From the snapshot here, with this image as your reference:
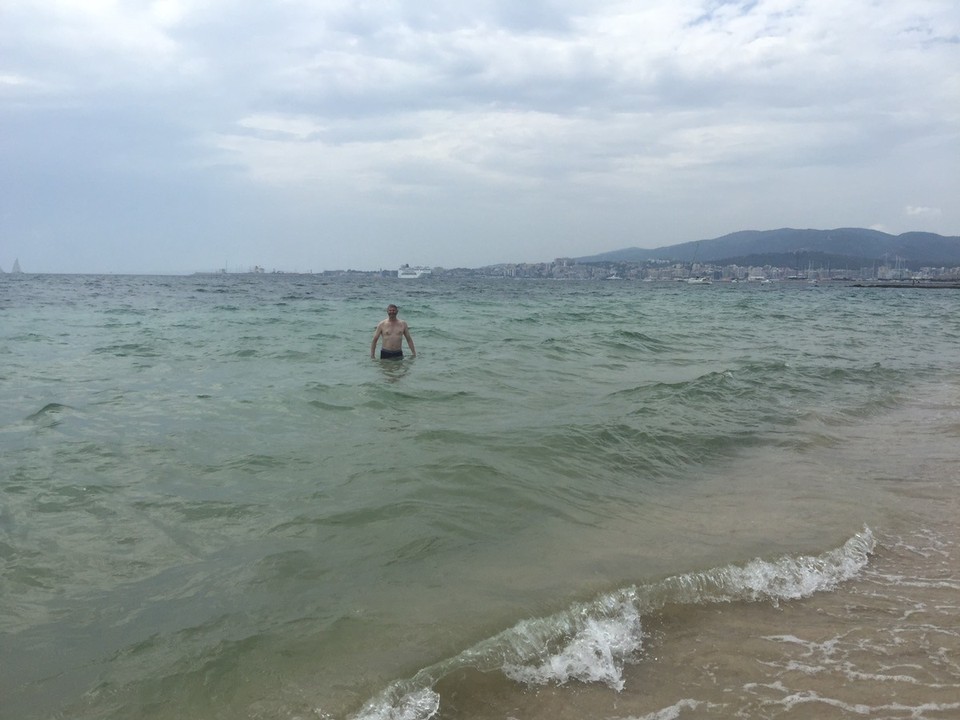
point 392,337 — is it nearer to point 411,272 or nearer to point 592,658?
point 592,658

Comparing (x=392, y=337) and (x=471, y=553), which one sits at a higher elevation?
(x=392, y=337)

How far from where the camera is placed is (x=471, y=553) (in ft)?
15.9

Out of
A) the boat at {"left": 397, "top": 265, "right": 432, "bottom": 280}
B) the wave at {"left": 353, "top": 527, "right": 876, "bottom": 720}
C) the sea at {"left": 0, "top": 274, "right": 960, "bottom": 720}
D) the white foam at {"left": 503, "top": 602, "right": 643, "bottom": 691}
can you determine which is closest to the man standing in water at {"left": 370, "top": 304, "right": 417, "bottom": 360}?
the sea at {"left": 0, "top": 274, "right": 960, "bottom": 720}

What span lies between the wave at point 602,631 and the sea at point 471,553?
0.01m

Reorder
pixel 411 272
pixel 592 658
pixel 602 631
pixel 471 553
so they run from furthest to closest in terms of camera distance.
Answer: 1. pixel 411 272
2. pixel 471 553
3. pixel 602 631
4. pixel 592 658

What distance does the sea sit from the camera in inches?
133

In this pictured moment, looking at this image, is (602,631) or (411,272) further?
(411,272)

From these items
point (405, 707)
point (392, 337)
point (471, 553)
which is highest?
point (392, 337)

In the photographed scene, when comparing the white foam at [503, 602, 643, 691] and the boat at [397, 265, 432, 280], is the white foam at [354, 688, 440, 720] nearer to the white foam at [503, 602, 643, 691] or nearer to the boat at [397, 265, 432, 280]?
the white foam at [503, 602, 643, 691]

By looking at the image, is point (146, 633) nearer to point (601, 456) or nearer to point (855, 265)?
point (601, 456)

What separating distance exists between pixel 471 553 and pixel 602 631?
4.26 feet

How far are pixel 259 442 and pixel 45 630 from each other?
394 cm

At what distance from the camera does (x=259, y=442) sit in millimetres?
7680

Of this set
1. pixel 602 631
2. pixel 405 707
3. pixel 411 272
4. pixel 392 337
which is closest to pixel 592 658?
pixel 602 631
